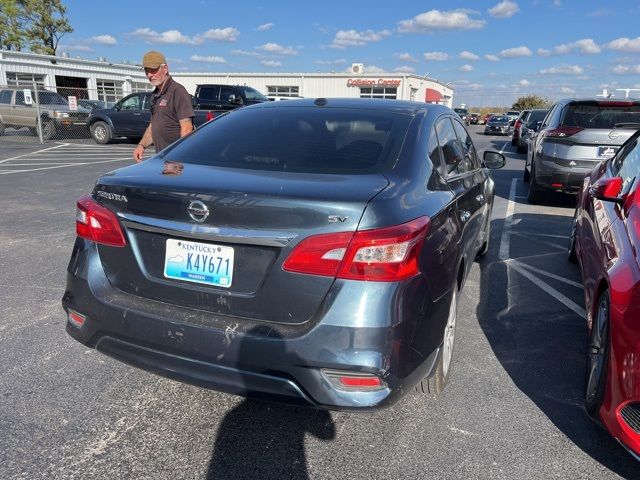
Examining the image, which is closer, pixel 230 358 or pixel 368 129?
pixel 230 358

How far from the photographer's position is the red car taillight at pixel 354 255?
200 cm

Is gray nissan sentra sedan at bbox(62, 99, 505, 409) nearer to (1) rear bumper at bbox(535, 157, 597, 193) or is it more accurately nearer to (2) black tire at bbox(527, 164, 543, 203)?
(1) rear bumper at bbox(535, 157, 597, 193)

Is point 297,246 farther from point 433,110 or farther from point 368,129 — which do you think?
point 433,110

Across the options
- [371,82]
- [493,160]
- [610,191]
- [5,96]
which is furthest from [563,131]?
[371,82]

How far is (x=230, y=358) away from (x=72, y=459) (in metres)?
0.89

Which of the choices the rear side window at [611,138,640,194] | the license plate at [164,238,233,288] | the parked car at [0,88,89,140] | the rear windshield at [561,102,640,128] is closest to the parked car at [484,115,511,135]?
the parked car at [0,88,89,140]

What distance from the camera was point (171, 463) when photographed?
2.27 meters

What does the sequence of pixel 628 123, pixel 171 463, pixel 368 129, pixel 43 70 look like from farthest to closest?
pixel 43 70
pixel 628 123
pixel 368 129
pixel 171 463

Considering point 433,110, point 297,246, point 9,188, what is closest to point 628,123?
point 433,110

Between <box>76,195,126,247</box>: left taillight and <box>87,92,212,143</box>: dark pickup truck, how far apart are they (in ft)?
49.0

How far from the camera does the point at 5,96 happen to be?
717 inches

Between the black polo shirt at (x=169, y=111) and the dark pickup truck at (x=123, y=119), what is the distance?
11894 mm

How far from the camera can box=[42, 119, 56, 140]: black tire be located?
1772cm

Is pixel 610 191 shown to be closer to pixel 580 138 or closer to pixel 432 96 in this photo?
pixel 580 138
